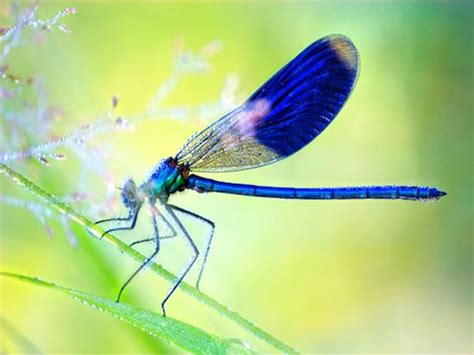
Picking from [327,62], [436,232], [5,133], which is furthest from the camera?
[436,232]

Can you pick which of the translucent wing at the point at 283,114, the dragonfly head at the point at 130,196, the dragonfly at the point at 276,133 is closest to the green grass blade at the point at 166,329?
the dragonfly head at the point at 130,196

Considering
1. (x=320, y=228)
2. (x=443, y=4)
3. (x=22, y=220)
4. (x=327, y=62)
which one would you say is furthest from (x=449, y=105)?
(x=22, y=220)

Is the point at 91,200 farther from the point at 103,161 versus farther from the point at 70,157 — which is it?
the point at 70,157

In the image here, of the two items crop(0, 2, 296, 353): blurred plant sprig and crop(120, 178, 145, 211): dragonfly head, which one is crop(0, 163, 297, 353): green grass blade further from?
crop(120, 178, 145, 211): dragonfly head

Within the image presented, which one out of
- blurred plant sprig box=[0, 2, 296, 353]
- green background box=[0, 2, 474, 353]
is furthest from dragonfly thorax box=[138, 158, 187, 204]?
green background box=[0, 2, 474, 353]

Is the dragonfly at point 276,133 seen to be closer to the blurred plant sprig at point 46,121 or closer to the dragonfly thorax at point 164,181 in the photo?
the dragonfly thorax at point 164,181

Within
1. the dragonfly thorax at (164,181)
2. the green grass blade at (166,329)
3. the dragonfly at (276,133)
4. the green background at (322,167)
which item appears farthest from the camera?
the green background at (322,167)
